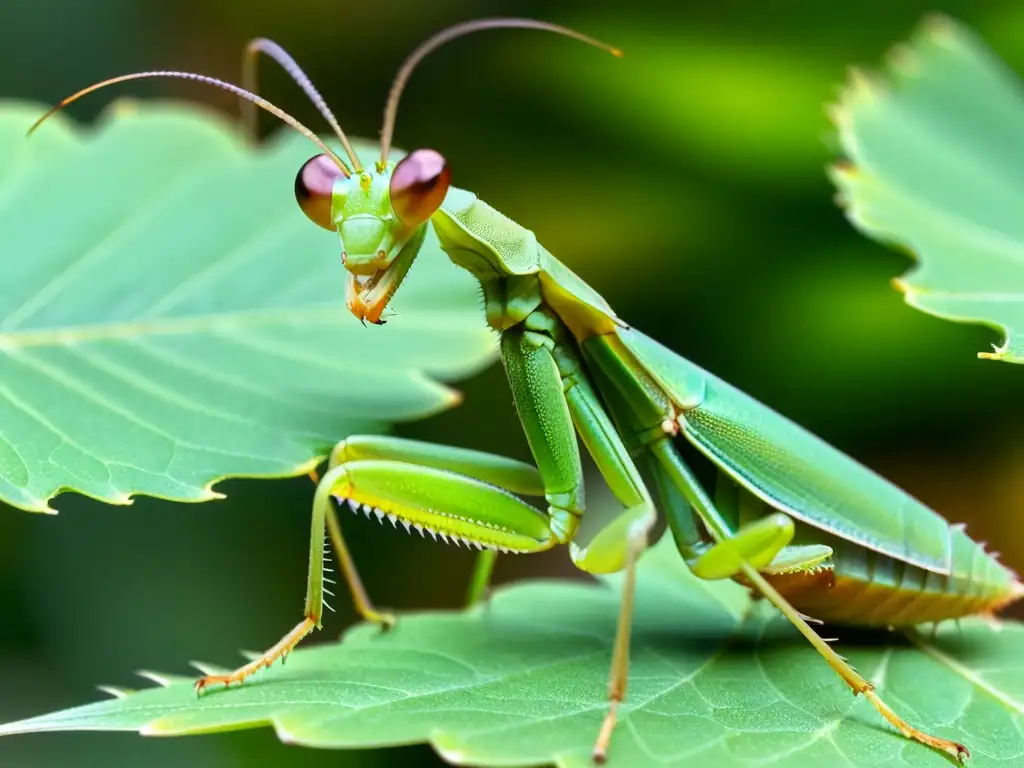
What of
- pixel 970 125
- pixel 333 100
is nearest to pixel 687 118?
pixel 970 125

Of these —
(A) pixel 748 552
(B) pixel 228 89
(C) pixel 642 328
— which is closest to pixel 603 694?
(A) pixel 748 552

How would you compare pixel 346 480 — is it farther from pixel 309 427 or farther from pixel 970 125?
pixel 970 125

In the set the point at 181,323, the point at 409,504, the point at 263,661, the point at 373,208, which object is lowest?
the point at 263,661

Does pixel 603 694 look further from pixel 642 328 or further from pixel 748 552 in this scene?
pixel 642 328

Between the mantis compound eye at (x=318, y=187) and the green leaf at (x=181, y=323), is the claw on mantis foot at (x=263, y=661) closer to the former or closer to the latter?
the green leaf at (x=181, y=323)

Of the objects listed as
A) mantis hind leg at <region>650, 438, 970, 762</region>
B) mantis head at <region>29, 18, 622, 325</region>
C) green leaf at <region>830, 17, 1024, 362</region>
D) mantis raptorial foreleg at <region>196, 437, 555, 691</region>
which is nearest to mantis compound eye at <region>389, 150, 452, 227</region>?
mantis head at <region>29, 18, 622, 325</region>

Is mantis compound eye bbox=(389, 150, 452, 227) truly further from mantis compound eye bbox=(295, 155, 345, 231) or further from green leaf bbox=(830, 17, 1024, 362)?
green leaf bbox=(830, 17, 1024, 362)
